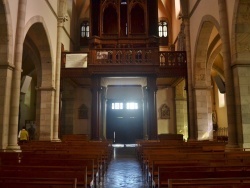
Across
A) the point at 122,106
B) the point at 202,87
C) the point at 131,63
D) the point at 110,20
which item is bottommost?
the point at 122,106

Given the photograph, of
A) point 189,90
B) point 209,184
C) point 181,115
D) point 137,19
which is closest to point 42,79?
point 137,19

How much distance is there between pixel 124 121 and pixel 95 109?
803cm

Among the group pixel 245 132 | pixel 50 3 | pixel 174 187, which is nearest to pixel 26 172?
pixel 174 187

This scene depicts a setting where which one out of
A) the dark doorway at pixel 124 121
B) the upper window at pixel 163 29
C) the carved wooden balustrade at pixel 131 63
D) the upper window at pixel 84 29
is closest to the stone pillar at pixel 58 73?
the carved wooden balustrade at pixel 131 63

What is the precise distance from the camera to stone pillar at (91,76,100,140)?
51.1ft

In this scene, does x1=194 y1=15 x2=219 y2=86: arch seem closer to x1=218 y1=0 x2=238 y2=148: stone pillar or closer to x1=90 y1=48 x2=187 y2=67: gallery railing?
x1=90 y1=48 x2=187 y2=67: gallery railing

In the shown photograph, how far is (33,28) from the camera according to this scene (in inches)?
547

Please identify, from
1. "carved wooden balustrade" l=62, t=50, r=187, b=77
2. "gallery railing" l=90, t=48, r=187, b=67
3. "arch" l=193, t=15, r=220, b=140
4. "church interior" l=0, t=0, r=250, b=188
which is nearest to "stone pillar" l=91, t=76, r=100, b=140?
"church interior" l=0, t=0, r=250, b=188

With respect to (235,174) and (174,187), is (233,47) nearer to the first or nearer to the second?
(235,174)

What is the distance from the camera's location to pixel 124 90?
76.1ft

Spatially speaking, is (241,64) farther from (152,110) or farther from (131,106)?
(131,106)

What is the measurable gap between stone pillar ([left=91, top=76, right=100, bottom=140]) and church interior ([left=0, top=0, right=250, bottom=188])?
0.06 meters

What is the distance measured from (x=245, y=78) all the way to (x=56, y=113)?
9.53m

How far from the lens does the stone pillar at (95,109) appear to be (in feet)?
51.1
